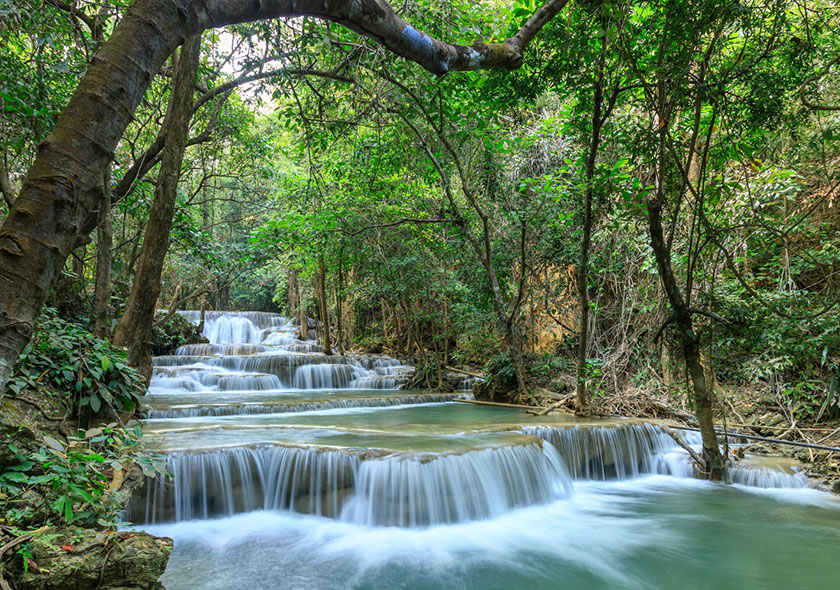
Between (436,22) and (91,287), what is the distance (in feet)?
32.0

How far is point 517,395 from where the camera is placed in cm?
1011

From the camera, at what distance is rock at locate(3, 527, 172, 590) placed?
86.4 inches

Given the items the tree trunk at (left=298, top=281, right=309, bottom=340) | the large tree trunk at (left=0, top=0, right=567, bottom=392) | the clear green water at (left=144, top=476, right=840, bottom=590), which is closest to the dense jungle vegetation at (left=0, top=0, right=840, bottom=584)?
the large tree trunk at (left=0, top=0, right=567, bottom=392)

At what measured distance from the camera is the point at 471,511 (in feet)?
17.1

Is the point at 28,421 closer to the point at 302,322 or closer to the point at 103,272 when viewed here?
the point at 103,272

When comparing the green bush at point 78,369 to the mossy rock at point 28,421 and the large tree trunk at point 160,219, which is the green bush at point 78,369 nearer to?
the mossy rock at point 28,421

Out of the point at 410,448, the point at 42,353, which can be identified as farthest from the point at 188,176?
the point at 410,448

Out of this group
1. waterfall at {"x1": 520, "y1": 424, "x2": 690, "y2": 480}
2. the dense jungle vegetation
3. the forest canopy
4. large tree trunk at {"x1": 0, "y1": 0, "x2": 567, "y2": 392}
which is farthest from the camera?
waterfall at {"x1": 520, "y1": 424, "x2": 690, "y2": 480}

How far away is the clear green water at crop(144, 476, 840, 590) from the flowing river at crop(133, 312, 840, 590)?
0.02 metres

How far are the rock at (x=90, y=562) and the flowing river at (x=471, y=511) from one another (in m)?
1.47

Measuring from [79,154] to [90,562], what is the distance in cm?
222

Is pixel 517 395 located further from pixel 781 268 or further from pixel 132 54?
pixel 132 54

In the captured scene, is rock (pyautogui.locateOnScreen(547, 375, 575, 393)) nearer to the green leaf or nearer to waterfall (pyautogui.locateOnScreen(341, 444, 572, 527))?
waterfall (pyautogui.locateOnScreen(341, 444, 572, 527))

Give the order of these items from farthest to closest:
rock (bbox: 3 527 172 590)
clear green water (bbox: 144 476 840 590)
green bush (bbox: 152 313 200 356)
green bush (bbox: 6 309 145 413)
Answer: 1. green bush (bbox: 152 313 200 356)
2. clear green water (bbox: 144 476 840 590)
3. green bush (bbox: 6 309 145 413)
4. rock (bbox: 3 527 172 590)
